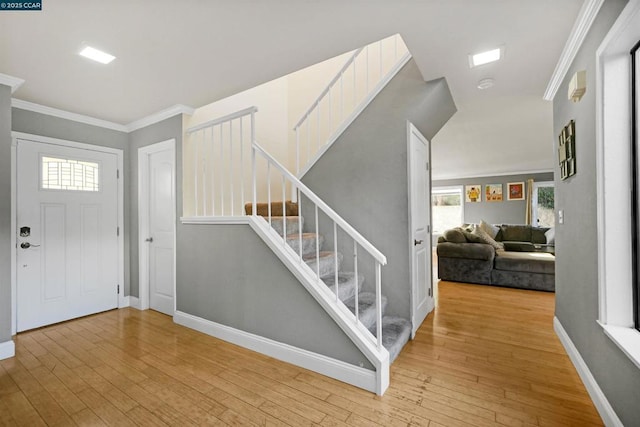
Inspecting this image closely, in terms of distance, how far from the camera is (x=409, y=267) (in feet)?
8.80

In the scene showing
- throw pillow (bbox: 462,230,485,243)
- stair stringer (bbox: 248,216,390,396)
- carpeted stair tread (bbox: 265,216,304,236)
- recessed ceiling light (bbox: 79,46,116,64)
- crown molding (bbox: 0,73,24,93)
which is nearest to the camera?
stair stringer (bbox: 248,216,390,396)

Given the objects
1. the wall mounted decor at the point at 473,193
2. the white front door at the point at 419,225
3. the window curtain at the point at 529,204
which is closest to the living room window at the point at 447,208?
the wall mounted decor at the point at 473,193

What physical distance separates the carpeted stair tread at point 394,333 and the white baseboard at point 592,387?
119cm

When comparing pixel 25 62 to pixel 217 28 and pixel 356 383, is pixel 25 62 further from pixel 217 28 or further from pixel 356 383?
pixel 356 383

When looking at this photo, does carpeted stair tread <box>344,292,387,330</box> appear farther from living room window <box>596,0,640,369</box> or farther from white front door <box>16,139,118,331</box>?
white front door <box>16,139,118,331</box>

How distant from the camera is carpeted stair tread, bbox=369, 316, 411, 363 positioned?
2.22 metres

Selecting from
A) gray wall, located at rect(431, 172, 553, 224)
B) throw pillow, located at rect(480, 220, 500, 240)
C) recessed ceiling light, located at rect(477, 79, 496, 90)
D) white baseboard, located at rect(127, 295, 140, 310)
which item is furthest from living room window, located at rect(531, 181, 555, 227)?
white baseboard, located at rect(127, 295, 140, 310)

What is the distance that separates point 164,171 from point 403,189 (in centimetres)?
281

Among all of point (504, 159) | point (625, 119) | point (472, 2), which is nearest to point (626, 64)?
point (625, 119)

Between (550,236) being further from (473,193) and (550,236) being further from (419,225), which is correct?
(419,225)

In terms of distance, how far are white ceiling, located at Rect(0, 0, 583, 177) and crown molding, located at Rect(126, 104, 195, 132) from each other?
113 millimetres

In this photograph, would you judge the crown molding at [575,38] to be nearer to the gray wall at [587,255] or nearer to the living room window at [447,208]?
the gray wall at [587,255]

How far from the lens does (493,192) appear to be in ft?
27.9

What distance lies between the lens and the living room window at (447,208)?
9258mm
